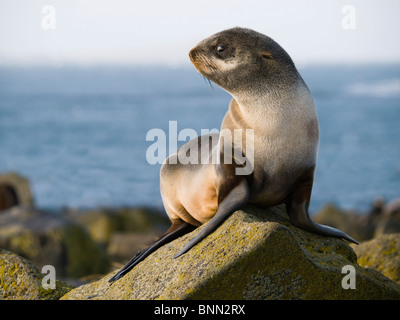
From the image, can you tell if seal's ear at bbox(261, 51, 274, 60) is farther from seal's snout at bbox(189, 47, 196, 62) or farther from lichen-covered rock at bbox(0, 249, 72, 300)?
lichen-covered rock at bbox(0, 249, 72, 300)

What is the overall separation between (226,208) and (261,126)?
37.1 inches

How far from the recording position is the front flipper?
224 inches

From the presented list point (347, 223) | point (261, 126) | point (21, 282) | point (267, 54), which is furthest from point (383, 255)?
point (347, 223)

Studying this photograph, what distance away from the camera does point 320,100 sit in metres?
78.5

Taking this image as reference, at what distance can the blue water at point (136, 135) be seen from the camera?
30.6 metres

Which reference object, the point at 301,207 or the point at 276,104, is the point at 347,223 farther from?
the point at 276,104

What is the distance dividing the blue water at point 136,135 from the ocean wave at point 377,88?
16 cm

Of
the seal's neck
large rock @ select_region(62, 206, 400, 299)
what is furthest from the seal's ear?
large rock @ select_region(62, 206, 400, 299)

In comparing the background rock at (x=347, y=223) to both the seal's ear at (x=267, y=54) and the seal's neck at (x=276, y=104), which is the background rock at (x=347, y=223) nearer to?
the seal's neck at (x=276, y=104)

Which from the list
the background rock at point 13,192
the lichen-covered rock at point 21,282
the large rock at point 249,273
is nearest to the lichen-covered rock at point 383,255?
the large rock at point 249,273

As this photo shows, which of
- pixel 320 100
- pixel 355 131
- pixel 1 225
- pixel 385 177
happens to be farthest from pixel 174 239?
pixel 320 100

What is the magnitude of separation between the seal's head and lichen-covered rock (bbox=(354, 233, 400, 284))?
325 cm
